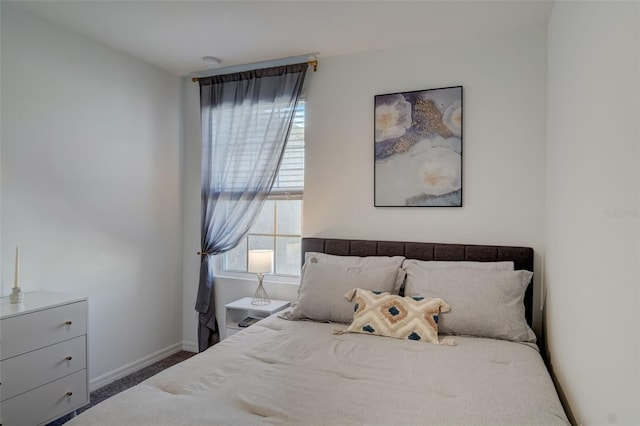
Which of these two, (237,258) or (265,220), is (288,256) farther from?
(237,258)

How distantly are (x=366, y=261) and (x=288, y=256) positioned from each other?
0.89 m

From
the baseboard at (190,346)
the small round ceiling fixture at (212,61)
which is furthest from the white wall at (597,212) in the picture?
the baseboard at (190,346)

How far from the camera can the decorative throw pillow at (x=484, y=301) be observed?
7.09 feet

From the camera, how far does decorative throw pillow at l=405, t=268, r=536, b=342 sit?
7.09ft

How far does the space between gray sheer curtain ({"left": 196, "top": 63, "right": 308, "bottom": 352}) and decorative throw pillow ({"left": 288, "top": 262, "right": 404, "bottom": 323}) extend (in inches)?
39.5

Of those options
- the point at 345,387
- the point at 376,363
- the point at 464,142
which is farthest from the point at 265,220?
the point at 345,387

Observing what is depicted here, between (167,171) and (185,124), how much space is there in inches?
19.7

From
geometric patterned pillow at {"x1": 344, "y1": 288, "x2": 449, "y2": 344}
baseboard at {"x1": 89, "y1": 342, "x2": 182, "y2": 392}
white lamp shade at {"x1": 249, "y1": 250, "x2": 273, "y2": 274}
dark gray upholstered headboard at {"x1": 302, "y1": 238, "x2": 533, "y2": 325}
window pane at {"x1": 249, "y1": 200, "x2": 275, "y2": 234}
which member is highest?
window pane at {"x1": 249, "y1": 200, "x2": 275, "y2": 234}

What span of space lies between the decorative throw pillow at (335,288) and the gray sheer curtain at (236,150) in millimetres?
1004

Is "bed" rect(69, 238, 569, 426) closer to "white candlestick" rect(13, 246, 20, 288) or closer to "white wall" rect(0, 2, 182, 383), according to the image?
"white candlestick" rect(13, 246, 20, 288)

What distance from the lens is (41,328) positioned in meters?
2.19

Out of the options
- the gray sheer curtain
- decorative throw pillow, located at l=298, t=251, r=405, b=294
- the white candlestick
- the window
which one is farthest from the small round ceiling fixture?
the white candlestick

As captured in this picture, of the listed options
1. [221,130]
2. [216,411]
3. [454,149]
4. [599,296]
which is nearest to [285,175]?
[221,130]

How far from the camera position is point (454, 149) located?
2756 millimetres
